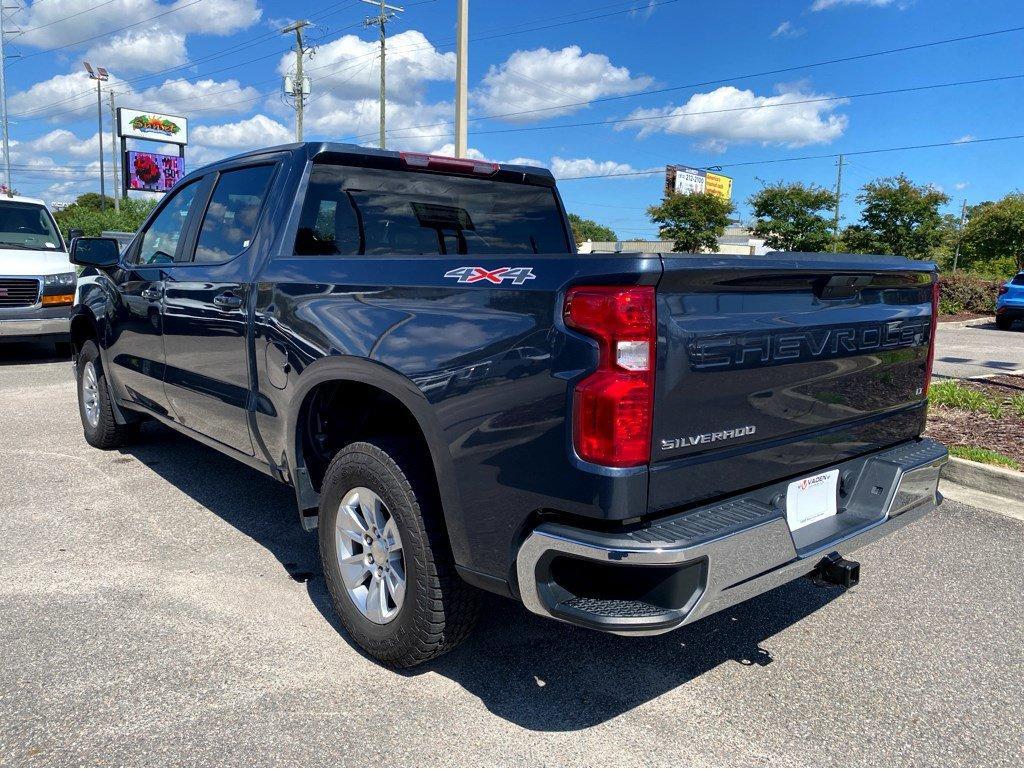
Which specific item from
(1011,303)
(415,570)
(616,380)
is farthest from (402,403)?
(1011,303)

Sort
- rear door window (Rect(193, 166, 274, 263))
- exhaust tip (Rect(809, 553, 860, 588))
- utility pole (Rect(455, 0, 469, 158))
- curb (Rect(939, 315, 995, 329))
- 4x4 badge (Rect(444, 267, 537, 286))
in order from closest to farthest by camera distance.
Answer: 4x4 badge (Rect(444, 267, 537, 286)) → exhaust tip (Rect(809, 553, 860, 588)) → rear door window (Rect(193, 166, 274, 263)) → utility pole (Rect(455, 0, 469, 158)) → curb (Rect(939, 315, 995, 329))

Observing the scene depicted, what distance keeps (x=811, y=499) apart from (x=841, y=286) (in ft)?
2.45

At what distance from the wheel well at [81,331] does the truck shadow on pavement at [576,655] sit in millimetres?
2549

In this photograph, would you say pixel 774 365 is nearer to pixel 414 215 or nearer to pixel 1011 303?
pixel 414 215

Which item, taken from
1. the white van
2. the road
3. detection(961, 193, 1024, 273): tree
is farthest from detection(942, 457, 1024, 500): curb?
detection(961, 193, 1024, 273): tree

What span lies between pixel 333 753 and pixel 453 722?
0.40m

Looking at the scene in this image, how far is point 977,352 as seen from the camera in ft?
42.6

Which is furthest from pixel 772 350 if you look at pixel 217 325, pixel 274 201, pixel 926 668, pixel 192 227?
pixel 192 227

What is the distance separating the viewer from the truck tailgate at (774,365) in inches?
88.9

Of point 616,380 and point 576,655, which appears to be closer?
point 616,380

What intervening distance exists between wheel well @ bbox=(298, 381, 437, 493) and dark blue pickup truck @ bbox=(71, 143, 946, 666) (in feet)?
0.04

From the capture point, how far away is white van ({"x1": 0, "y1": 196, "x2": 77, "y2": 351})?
9.73 m

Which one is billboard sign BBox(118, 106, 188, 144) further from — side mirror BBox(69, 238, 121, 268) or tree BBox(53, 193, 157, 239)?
side mirror BBox(69, 238, 121, 268)

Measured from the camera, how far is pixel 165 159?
47656mm
